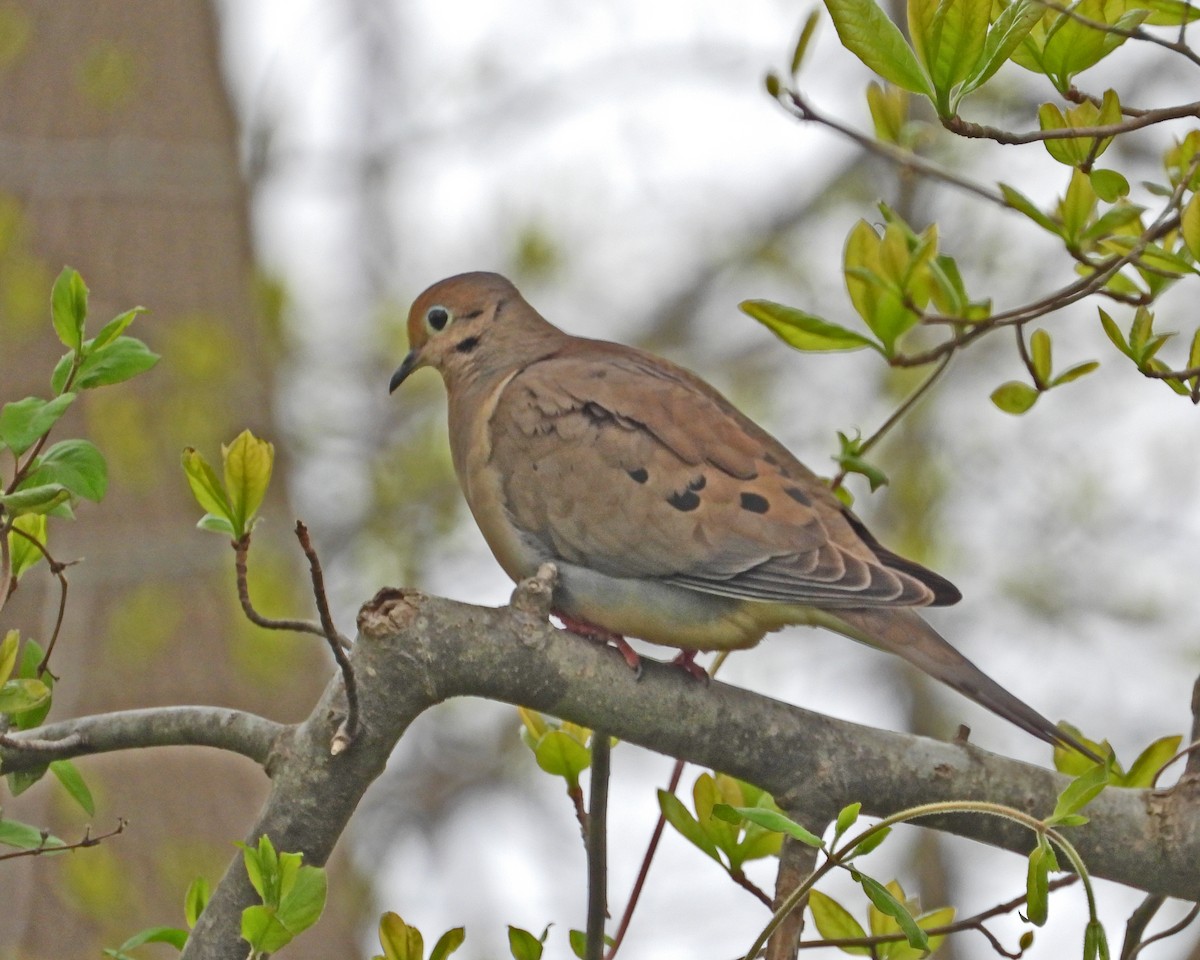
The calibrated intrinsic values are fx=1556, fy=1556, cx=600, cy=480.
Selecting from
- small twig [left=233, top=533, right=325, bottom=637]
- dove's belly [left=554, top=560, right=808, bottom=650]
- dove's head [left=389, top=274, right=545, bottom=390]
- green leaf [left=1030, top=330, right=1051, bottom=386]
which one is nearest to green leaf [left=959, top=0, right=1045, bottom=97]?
green leaf [left=1030, top=330, right=1051, bottom=386]

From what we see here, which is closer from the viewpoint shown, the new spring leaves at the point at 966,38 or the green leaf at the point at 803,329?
the new spring leaves at the point at 966,38

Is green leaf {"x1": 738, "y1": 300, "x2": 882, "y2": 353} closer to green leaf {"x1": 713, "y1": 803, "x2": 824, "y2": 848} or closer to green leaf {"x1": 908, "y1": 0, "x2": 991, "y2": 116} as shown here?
green leaf {"x1": 908, "y1": 0, "x2": 991, "y2": 116}

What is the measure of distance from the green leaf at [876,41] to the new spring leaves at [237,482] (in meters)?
0.92

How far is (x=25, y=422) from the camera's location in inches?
75.6

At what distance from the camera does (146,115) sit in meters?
6.19

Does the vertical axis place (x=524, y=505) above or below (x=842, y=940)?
above

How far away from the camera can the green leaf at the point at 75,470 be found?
1.96m

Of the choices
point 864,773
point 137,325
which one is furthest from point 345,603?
point 864,773

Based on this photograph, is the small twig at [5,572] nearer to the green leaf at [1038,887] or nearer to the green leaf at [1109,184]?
the green leaf at [1038,887]

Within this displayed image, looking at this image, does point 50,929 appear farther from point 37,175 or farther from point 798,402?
point 798,402

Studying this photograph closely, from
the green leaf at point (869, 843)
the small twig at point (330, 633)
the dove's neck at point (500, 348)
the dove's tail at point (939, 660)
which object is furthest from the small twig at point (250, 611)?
the dove's neck at point (500, 348)

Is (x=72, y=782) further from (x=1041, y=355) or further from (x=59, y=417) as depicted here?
(x=1041, y=355)

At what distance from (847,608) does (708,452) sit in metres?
0.47

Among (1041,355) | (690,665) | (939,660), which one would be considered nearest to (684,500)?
(690,665)
